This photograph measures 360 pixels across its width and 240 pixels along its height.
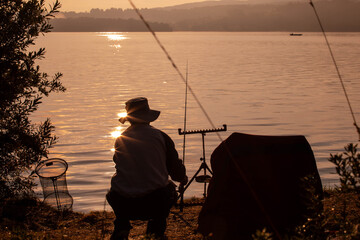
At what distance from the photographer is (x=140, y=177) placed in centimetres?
496

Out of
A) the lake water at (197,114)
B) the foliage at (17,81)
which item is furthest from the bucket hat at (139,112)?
the lake water at (197,114)

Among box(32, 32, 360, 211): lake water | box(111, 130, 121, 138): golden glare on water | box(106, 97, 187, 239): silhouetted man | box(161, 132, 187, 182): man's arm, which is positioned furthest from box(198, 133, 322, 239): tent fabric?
box(111, 130, 121, 138): golden glare on water

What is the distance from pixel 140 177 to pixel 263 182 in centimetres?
141

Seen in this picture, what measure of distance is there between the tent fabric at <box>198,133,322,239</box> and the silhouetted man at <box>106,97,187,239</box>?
712 millimetres

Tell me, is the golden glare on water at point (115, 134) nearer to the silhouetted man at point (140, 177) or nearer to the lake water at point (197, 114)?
the lake water at point (197, 114)

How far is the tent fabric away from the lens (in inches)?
200

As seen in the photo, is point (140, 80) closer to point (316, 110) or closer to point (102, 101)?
point (102, 101)

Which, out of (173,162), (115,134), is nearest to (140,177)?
(173,162)

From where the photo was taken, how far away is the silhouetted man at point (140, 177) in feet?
16.3

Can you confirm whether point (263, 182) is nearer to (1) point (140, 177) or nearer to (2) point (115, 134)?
(1) point (140, 177)

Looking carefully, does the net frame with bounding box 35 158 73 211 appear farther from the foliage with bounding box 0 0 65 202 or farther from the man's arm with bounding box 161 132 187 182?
the man's arm with bounding box 161 132 187 182

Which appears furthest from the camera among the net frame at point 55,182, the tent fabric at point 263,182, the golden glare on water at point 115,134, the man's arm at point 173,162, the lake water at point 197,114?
the golden glare on water at point 115,134

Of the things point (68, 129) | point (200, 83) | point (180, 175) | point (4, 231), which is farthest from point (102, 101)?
point (180, 175)

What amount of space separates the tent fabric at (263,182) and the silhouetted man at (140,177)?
0.71 m
